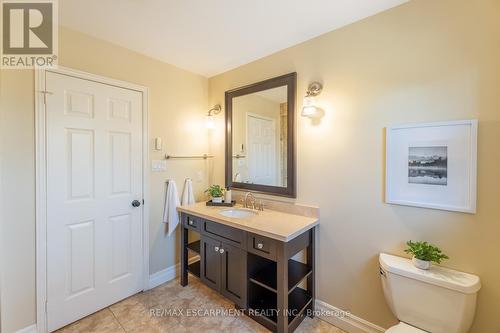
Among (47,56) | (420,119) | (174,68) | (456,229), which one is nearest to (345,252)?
(456,229)

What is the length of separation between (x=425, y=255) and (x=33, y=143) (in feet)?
9.06

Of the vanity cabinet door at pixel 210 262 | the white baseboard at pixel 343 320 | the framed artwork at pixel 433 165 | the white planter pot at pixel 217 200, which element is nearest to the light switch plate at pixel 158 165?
the white planter pot at pixel 217 200

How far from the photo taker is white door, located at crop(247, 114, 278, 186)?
220 cm

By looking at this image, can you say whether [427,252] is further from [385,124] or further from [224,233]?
[224,233]

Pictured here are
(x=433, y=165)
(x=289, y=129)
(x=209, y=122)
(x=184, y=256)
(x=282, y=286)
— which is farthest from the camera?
(x=209, y=122)

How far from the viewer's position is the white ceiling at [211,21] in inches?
59.8

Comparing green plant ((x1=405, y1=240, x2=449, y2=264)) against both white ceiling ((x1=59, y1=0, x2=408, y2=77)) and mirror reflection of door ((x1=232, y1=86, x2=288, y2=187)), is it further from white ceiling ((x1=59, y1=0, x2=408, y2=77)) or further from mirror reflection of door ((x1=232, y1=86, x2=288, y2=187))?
white ceiling ((x1=59, y1=0, x2=408, y2=77))

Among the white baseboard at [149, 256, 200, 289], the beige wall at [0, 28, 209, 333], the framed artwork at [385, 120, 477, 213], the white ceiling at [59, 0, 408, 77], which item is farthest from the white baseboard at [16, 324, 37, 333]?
the framed artwork at [385, 120, 477, 213]

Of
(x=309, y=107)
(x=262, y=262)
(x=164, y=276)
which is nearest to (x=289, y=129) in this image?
(x=309, y=107)

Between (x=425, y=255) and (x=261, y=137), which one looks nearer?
(x=425, y=255)

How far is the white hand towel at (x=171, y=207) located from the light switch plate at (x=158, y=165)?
16cm

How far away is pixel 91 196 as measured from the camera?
1.91 m

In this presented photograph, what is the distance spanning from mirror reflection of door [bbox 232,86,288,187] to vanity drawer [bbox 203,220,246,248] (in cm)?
63

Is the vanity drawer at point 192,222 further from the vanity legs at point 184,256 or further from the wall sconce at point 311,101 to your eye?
the wall sconce at point 311,101
